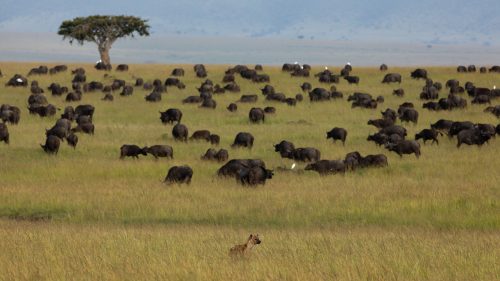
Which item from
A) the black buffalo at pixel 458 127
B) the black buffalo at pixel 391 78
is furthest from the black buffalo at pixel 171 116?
the black buffalo at pixel 391 78

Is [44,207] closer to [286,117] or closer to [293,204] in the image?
[293,204]

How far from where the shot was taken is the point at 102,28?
78.3 metres

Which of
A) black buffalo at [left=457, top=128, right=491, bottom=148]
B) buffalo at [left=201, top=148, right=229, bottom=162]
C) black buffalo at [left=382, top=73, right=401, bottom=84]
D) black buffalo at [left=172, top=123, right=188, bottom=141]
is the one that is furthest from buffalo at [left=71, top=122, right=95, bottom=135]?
black buffalo at [left=382, top=73, right=401, bottom=84]

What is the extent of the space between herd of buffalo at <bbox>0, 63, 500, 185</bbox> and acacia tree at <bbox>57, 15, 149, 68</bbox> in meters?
15.2

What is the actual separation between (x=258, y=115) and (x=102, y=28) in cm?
4180

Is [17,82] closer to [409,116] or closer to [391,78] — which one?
[391,78]

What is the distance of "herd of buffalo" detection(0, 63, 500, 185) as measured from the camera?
26.5 metres

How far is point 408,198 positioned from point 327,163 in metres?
4.22

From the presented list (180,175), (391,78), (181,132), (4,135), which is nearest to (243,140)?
(181,132)

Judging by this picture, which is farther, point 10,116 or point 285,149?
point 10,116

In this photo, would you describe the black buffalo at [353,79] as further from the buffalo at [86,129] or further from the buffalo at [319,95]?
the buffalo at [86,129]

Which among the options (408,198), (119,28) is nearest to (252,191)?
(408,198)

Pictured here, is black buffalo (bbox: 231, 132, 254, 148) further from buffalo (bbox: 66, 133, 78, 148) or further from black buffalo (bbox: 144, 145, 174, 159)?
buffalo (bbox: 66, 133, 78, 148)

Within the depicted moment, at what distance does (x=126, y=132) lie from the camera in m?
35.3
